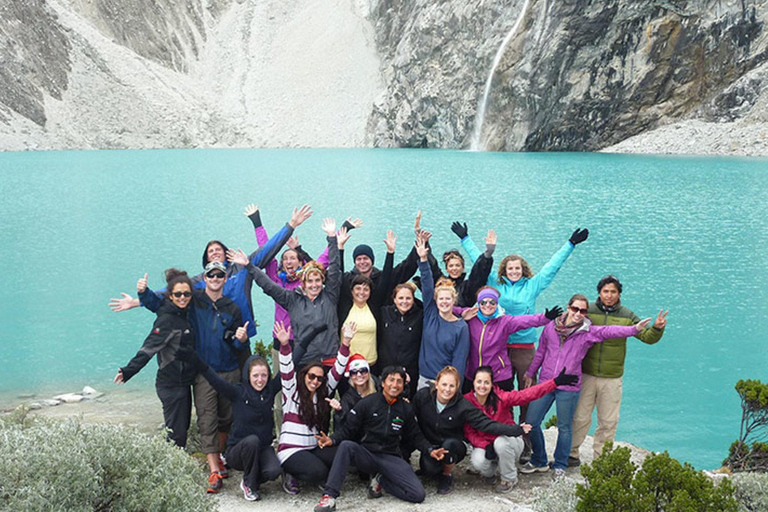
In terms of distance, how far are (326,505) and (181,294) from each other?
2294 mm

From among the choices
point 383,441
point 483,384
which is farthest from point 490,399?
point 383,441

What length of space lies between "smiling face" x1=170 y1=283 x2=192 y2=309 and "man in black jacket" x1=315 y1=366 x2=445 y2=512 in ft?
5.77

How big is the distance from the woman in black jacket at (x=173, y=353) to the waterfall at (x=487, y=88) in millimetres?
60425

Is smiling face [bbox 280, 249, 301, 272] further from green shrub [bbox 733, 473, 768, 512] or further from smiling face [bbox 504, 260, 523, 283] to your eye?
green shrub [bbox 733, 473, 768, 512]

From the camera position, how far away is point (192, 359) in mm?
6031

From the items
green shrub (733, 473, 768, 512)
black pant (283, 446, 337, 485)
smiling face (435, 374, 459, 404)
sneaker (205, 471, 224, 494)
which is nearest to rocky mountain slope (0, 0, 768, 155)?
smiling face (435, 374, 459, 404)

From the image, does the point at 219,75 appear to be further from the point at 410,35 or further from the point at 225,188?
the point at 225,188

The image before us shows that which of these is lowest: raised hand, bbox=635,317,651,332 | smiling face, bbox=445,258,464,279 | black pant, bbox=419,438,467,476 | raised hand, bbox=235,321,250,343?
black pant, bbox=419,438,467,476

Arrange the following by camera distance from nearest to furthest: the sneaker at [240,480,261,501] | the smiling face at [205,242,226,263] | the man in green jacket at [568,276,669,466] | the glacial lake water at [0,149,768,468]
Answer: the sneaker at [240,480,261,501] < the man in green jacket at [568,276,669,466] < the smiling face at [205,242,226,263] < the glacial lake water at [0,149,768,468]

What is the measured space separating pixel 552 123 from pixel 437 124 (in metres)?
16.1

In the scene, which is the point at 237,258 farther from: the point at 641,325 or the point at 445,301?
the point at 641,325

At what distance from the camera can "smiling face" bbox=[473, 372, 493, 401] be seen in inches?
238

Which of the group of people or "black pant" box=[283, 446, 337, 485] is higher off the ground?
the group of people

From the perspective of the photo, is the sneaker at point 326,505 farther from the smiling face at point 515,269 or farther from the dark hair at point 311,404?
the smiling face at point 515,269
